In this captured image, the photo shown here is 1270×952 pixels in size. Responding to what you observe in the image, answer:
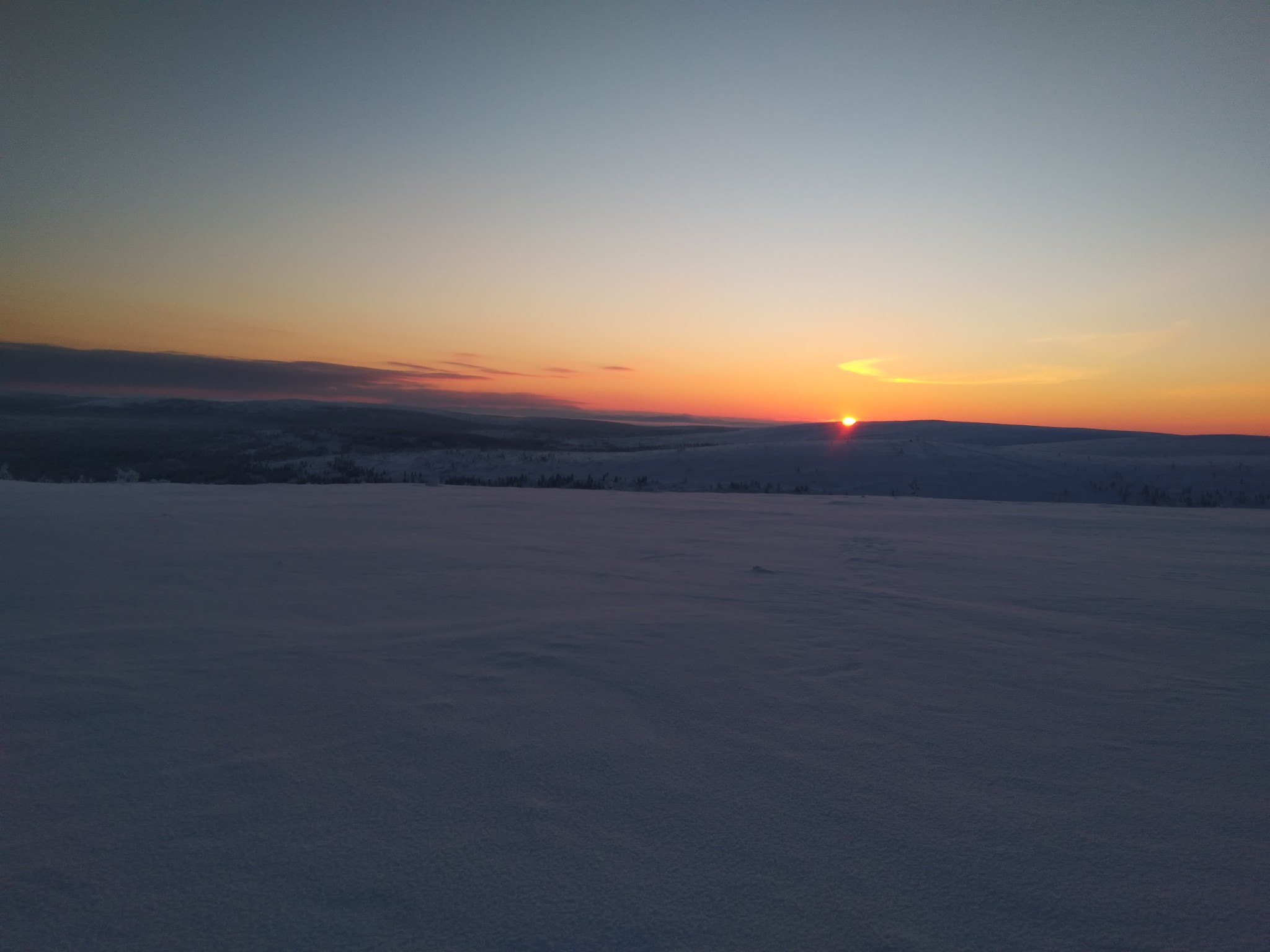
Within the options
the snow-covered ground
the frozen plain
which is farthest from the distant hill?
the frozen plain

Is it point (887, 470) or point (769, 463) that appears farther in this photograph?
point (769, 463)

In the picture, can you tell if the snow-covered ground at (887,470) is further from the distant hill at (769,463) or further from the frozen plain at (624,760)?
the frozen plain at (624,760)

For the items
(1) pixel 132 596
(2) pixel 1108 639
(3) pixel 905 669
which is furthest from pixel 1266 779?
(1) pixel 132 596

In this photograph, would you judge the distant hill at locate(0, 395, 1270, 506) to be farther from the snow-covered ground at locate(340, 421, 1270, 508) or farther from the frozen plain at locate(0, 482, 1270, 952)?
the frozen plain at locate(0, 482, 1270, 952)

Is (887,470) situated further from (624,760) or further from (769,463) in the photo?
(624,760)

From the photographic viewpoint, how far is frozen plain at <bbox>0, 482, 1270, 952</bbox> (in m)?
1.33

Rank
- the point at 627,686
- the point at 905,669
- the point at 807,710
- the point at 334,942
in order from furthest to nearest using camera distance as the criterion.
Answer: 1. the point at 905,669
2. the point at 627,686
3. the point at 807,710
4. the point at 334,942

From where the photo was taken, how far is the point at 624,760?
189 cm

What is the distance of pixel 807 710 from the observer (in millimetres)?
2227

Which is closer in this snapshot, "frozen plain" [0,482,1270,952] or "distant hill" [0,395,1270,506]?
"frozen plain" [0,482,1270,952]

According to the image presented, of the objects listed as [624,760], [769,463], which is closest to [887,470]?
[769,463]

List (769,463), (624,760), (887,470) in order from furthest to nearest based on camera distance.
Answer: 1. (769,463)
2. (887,470)
3. (624,760)

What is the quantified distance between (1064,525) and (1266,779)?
553 cm

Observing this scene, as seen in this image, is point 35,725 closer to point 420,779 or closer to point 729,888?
point 420,779
